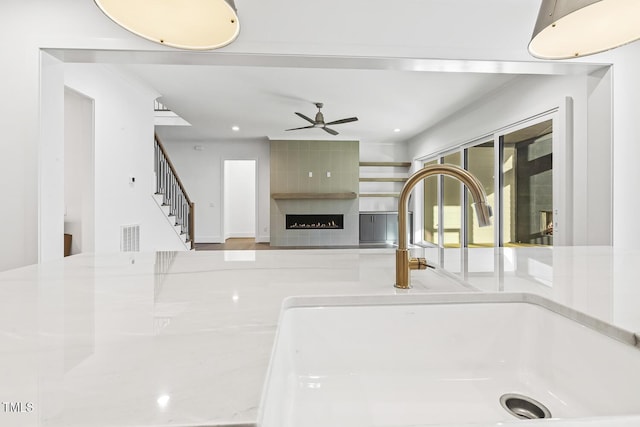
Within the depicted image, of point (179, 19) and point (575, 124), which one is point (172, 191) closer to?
point (179, 19)

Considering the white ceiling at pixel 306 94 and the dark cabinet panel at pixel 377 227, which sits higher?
the white ceiling at pixel 306 94

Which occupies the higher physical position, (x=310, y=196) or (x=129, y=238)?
(x=310, y=196)

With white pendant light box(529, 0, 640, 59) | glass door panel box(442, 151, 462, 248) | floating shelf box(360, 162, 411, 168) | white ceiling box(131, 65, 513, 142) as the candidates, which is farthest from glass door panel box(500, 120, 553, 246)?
floating shelf box(360, 162, 411, 168)

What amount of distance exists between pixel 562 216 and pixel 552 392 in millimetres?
3258

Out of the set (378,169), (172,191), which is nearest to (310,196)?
(378,169)

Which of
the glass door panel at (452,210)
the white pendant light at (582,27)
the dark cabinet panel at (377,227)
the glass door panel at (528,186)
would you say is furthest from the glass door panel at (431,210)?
the white pendant light at (582,27)

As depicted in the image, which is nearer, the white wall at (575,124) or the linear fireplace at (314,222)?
the white wall at (575,124)

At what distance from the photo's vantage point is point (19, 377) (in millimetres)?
370

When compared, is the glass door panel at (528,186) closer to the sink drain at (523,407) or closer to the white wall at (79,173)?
the sink drain at (523,407)

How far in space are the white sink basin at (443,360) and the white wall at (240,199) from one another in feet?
→ 31.3

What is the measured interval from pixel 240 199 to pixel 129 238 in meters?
6.36

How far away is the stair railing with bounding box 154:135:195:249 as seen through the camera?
16.8ft

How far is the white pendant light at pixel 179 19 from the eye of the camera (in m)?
1.17

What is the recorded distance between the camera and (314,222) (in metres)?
7.64
